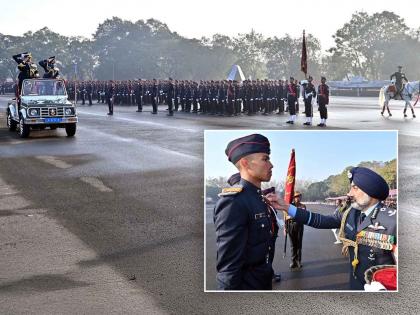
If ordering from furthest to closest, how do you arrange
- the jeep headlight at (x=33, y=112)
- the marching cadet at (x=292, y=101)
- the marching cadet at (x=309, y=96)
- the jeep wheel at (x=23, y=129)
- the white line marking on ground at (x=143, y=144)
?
the marching cadet at (x=292, y=101) < the marching cadet at (x=309, y=96) < the jeep wheel at (x=23, y=129) < the jeep headlight at (x=33, y=112) < the white line marking on ground at (x=143, y=144)

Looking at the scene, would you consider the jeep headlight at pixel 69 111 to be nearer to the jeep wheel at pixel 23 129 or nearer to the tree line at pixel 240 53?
the jeep wheel at pixel 23 129

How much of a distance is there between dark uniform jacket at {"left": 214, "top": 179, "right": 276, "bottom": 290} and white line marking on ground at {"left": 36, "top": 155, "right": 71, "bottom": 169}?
11791 millimetres

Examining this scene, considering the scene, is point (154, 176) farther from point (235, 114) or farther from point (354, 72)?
point (354, 72)

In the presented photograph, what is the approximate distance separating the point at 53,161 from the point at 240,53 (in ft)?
184

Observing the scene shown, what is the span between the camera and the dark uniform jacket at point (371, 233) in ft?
10.5

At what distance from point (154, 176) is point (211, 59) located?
183 feet

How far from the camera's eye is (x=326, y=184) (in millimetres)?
3264

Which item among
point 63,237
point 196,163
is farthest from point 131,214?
point 196,163

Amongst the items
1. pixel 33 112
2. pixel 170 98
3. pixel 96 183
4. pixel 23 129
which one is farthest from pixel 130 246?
pixel 170 98

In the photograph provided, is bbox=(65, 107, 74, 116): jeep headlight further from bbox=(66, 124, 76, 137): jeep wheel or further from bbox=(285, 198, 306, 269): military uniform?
bbox=(285, 198, 306, 269): military uniform

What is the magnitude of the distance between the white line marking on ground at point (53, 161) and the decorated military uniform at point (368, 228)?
11.9m

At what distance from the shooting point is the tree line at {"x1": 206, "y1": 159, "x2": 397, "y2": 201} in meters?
3.20

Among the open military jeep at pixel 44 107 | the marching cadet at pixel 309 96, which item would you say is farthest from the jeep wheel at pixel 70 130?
the marching cadet at pixel 309 96

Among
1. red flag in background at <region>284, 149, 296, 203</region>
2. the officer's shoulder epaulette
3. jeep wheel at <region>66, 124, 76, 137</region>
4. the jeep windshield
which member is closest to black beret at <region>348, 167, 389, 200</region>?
red flag in background at <region>284, 149, 296, 203</region>
